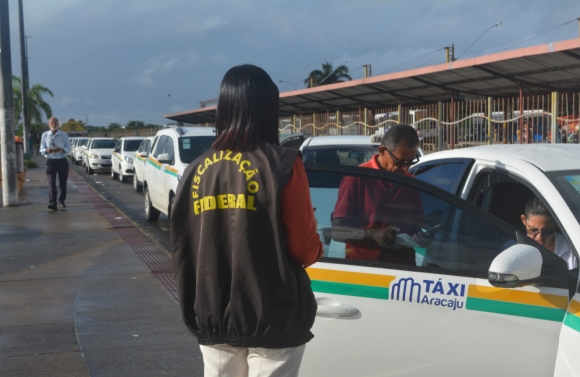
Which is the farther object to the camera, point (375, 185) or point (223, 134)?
point (375, 185)

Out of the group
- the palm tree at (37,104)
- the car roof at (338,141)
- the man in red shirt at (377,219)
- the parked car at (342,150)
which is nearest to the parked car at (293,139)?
the car roof at (338,141)

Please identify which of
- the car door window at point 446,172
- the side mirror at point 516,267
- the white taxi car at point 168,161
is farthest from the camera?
the white taxi car at point 168,161

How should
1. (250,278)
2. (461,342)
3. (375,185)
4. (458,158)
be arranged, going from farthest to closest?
(458,158), (375,185), (461,342), (250,278)

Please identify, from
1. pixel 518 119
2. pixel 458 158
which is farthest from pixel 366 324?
pixel 518 119

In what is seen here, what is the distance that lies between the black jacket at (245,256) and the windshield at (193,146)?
9430 millimetres

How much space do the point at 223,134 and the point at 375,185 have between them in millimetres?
1082

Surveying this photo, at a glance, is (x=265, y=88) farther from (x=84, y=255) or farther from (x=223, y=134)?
(x=84, y=255)

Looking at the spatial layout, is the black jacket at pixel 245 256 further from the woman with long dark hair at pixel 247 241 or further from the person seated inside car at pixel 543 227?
the person seated inside car at pixel 543 227

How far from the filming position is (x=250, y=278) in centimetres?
238

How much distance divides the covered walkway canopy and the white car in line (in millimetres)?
11122

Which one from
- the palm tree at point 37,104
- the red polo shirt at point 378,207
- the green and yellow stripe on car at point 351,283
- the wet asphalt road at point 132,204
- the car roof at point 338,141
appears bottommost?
the wet asphalt road at point 132,204

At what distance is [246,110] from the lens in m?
2.50

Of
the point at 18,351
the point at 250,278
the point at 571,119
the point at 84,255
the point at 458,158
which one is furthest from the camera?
the point at 571,119

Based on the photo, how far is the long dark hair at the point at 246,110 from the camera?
2.46 m
